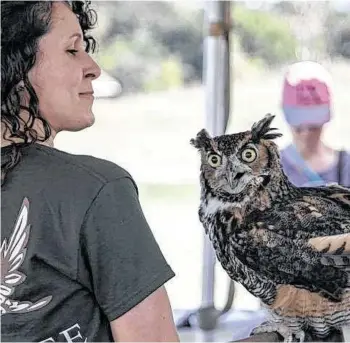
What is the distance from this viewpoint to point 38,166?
22.9 inches

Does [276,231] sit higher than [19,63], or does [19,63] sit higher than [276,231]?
[19,63]

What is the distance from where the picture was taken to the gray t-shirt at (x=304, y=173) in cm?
66

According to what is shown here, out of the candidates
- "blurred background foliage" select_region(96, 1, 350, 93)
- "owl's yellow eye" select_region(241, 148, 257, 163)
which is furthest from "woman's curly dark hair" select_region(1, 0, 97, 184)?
"owl's yellow eye" select_region(241, 148, 257, 163)

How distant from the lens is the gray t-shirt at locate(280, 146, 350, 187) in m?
0.66

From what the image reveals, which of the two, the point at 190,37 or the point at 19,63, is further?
the point at 190,37

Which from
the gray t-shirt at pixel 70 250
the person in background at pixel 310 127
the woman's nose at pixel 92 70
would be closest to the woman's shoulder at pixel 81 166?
the gray t-shirt at pixel 70 250

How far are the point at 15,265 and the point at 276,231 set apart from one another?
280mm

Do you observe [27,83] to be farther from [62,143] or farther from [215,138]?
[215,138]

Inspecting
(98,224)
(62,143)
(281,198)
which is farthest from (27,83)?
(281,198)

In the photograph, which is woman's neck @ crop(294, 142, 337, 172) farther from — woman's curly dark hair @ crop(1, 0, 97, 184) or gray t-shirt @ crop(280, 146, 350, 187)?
woman's curly dark hair @ crop(1, 0, 97, 184)

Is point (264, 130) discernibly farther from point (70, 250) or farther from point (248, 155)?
point (70, 250)

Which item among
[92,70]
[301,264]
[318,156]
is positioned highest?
[92,70]

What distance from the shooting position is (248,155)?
0.64 m

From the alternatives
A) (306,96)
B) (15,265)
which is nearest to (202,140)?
(306,96)
